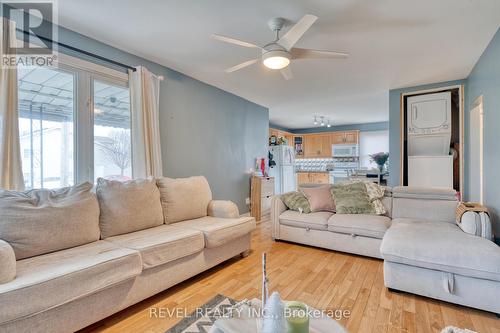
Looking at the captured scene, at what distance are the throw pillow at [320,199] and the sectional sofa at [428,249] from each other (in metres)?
0.31

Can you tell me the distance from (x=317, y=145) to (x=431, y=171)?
14.3 ft

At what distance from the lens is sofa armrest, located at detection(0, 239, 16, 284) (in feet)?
4.27

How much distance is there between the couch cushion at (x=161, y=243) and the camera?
1845mm

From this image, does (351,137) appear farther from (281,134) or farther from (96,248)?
(96,248)

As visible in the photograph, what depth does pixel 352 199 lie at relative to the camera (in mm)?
3146

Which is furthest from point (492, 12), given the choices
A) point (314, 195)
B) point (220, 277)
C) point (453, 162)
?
point (220, 277)

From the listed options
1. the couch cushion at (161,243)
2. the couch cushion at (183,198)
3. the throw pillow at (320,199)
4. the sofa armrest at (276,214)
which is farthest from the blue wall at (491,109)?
the couch cushion at (183,198)

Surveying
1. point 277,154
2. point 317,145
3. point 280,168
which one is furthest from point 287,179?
point 317,145

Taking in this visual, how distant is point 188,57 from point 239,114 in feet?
6.12

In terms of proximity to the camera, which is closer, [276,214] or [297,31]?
[297,31]

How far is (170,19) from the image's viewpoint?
2238 millimetres

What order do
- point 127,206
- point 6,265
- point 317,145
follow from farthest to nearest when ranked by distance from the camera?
1. point 317,145
2. point 127,206
3. point 6,265

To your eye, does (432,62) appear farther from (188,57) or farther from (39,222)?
(39,222)

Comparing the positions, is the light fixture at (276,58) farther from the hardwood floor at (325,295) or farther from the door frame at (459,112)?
the door frame at (459,112)
